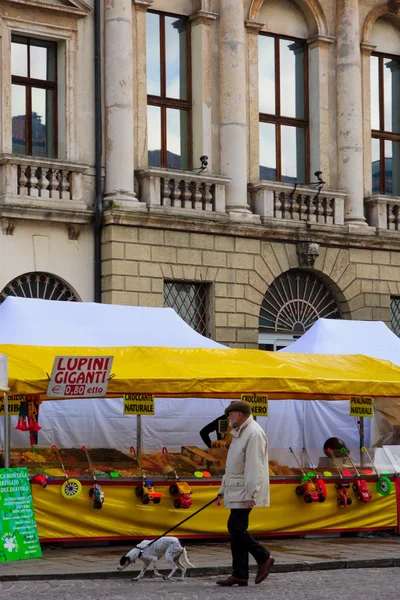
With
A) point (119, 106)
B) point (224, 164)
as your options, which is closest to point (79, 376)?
point (119, 106)

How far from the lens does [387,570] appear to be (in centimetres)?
1325

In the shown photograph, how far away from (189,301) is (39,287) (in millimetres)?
2851

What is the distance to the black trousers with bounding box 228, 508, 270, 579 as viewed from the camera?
11883 millimetres

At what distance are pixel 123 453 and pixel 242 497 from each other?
4.29 m

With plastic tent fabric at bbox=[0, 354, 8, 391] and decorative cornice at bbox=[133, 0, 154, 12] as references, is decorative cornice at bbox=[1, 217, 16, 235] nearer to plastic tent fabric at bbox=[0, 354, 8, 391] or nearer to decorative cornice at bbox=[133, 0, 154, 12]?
decorative cornice at bbox=[133, 0, 154, 12]

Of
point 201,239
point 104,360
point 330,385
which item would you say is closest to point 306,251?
point 201,239

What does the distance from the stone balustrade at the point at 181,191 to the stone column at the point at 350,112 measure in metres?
2.98

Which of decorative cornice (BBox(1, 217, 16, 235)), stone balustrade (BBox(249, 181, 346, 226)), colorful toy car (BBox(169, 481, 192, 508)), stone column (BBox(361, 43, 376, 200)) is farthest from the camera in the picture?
stone column (BBox(361, 43, 376, 200))

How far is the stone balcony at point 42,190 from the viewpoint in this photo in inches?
854

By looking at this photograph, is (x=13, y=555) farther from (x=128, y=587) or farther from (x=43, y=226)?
(x=43, y=226)

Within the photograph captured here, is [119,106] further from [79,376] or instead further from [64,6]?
[79,376]

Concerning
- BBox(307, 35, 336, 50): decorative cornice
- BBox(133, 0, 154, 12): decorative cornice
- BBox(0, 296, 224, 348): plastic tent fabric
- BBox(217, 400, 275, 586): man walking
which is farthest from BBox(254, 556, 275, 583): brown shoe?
BBox(307, 35, 336, 50): decorative cornice

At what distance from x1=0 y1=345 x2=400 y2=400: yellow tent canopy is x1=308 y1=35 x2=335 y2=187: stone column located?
30.6 ft

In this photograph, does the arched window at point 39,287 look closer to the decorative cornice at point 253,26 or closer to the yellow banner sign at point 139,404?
the decorative cornice at point 253,26
